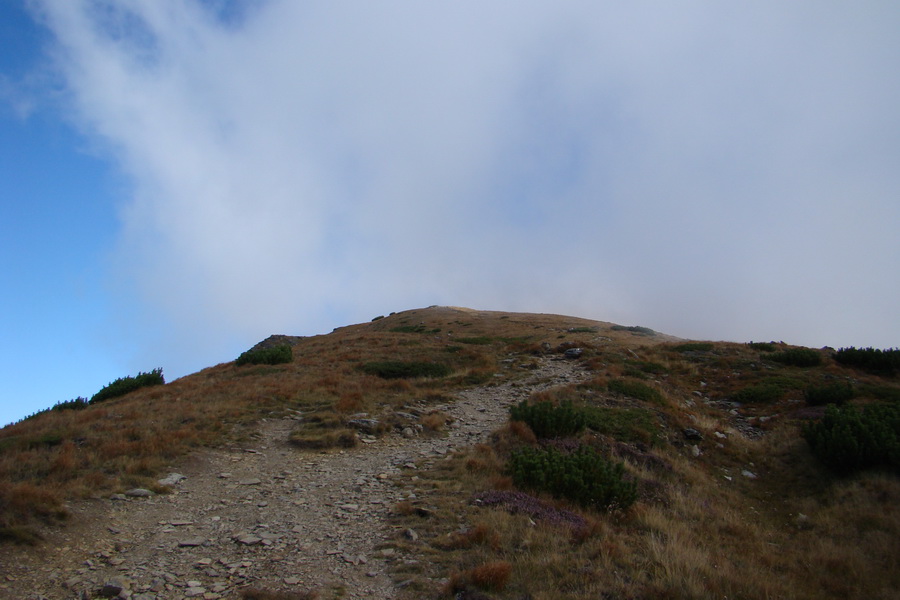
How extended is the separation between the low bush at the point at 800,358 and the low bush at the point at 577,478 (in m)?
18.5

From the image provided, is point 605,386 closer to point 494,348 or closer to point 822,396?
point 822,396

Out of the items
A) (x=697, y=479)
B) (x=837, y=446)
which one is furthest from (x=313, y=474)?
(x=837, y=446)

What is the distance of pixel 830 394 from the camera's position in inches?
657

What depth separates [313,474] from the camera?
11.3 m

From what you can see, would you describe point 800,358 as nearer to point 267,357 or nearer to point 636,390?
point 636,390

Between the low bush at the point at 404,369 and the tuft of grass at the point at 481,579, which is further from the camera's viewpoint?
the low bush at the point at 404,369

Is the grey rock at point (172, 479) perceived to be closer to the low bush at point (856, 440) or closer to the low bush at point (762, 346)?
the low bush at point (856, 440)

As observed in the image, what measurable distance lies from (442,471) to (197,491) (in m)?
5.05

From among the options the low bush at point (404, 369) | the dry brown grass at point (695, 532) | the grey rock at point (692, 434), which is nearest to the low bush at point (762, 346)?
the dry brown grass at point (695, 532)

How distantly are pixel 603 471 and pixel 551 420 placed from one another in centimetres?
388

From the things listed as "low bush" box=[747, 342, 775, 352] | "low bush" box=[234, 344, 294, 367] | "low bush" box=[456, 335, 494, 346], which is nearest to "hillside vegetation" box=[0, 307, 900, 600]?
"low bush" box=[234, 344, 294, 367]

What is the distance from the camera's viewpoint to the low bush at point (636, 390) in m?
17.9

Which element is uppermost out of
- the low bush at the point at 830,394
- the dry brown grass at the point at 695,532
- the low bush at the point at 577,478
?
the low bush at the point at 830,394

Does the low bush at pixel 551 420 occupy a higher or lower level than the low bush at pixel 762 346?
lower
